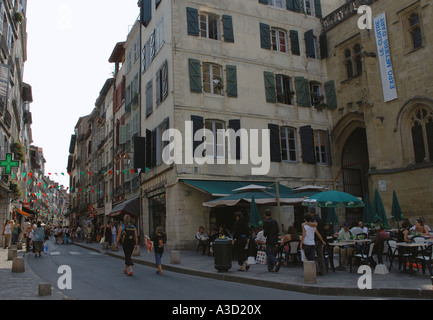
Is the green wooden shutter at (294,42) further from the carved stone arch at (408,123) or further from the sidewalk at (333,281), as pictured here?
the sidewalk at (333,281)

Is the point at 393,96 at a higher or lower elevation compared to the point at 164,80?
lower

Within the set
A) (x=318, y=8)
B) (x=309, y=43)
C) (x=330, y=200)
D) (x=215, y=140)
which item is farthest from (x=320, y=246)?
(x=318, y=8)

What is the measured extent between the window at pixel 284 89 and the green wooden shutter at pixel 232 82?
2.85m

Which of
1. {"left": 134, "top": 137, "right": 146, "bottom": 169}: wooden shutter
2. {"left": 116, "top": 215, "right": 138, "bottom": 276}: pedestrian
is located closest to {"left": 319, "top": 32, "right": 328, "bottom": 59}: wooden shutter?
{"left": 134, "top": 137, "right": 146, "bottom": 169}: wooden shutter

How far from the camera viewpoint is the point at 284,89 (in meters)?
22.7

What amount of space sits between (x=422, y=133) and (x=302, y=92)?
6846 millimetres

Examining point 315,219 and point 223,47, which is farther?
point 223,47

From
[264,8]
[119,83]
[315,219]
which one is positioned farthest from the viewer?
[119,83]

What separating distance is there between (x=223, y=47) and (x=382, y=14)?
7.97 meters

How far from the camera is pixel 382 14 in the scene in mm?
19875

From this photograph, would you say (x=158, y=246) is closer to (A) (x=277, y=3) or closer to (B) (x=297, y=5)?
(A) (x=277, y=3)
